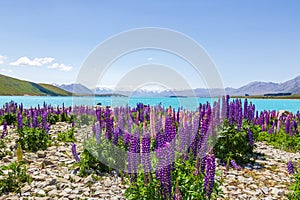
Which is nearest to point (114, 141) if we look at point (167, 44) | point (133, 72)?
point (133, 72)

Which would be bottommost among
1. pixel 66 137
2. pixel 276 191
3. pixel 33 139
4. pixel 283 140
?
pixel 276 191

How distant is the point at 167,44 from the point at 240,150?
4.62 metres

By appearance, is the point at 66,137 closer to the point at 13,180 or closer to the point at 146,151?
the point at 13,180

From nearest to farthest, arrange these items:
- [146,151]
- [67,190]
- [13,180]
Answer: [146,151] → [67,190] → [13,180]

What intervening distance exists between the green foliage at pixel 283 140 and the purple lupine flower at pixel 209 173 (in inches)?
357

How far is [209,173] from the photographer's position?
417 cm

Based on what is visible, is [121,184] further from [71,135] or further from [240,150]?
[71,135]

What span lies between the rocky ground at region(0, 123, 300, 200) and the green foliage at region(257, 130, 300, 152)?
268cm

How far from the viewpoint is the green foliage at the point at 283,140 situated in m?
12.4

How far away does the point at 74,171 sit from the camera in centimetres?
804

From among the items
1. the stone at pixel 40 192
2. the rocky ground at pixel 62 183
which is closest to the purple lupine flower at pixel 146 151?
the rocky ground at pixel 62 183

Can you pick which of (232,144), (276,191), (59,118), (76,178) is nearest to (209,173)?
(276,191)

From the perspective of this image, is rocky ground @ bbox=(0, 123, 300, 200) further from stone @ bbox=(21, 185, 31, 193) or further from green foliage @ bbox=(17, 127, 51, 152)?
green foliage @ bbox=(17, 127, 51, 152)

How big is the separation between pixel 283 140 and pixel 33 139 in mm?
11450
